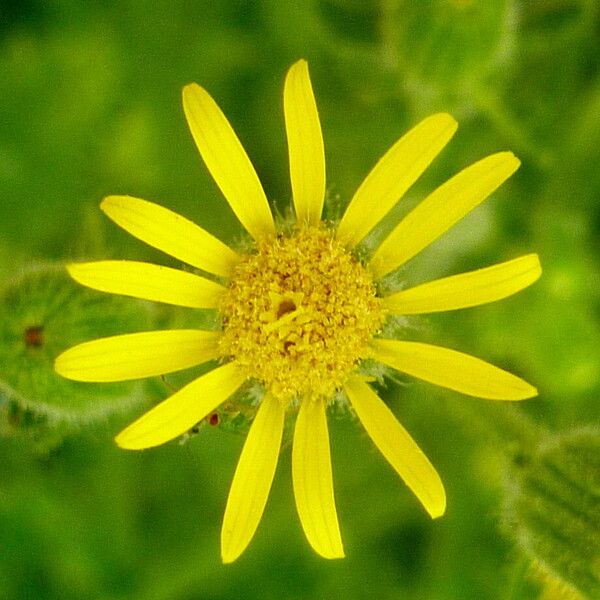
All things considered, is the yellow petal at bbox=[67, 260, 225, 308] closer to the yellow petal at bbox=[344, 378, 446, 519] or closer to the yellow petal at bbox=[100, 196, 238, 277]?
the yellow petal at bbox=[100, 196, 238, 277]

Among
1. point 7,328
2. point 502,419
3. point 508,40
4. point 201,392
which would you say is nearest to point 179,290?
point 201,392

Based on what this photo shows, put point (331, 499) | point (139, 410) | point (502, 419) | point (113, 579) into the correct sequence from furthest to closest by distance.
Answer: point (113, 579), point (139, 410), point (502, 419), point (331, 499)

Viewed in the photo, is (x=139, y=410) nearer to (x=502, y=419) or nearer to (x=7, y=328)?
(x=7, y=328)

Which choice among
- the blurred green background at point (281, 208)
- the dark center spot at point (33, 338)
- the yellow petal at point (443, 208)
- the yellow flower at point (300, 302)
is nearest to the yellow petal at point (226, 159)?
the yellow flower at point (300, 302)

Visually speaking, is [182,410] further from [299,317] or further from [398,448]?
[398,448]

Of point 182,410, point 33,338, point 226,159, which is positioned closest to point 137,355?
point 182,410

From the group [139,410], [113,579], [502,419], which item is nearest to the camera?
[502,419]

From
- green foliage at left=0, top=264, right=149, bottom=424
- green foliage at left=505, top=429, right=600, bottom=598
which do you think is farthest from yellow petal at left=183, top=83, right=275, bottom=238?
green foliage at left=505, top=429, right=600, bottom=598
